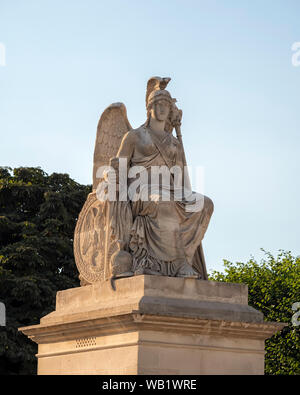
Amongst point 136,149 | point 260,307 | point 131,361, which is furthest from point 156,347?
point 260,307

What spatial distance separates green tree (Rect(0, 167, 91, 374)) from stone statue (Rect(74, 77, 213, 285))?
13.7m

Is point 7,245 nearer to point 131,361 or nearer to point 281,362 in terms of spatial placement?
point 281,362

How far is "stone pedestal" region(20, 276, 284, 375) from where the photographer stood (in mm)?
13914

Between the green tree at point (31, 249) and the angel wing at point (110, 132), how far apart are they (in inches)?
535

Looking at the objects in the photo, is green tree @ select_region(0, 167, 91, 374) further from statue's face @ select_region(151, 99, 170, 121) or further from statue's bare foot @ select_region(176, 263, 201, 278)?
statue's bare foot @ select_region(176, 263, 201, 278)

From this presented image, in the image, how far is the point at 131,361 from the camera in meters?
13.9

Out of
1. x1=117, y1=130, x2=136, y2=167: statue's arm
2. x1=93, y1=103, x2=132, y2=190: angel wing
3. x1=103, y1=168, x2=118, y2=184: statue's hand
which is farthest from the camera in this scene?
x1=93, y1=103, x2=132, y2=190: angel wing

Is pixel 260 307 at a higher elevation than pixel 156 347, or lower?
higher

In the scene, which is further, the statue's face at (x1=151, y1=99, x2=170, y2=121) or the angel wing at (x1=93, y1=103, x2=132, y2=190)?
the angel wing at (x1=93, y1=103, x2=132, y2=190)

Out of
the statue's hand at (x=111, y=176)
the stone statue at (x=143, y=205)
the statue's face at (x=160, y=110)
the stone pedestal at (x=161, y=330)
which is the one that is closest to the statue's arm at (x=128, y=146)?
the stone statue at (x=143, y=205)

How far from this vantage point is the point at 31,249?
103ft

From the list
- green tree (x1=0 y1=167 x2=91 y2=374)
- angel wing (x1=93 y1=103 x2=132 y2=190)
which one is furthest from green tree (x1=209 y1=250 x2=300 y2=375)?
angel wing (x1=93 y1=103 x2=132 y2=190)
